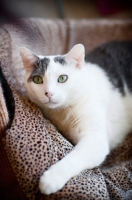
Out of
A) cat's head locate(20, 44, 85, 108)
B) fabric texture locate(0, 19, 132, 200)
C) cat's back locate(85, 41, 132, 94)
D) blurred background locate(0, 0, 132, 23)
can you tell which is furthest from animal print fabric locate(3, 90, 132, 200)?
blurred background locate(0, 0, 132, 23)

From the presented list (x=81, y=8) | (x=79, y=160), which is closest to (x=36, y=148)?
(x=79, y=160)

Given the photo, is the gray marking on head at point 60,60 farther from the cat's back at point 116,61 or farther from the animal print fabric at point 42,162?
the cat's back at point 116,61

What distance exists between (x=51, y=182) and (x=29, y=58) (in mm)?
533

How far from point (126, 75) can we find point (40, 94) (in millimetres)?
616

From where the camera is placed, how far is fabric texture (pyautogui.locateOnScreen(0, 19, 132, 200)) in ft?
3.11

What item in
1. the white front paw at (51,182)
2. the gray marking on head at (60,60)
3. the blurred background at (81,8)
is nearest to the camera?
the white front paw at (51,182)

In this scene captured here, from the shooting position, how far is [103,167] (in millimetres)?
1267

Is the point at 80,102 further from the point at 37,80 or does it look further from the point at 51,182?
the point at 51,182

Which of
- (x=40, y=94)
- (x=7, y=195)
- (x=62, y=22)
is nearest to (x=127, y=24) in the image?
(x=62, y=22)

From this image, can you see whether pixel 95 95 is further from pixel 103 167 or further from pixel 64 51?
pixel 64 51

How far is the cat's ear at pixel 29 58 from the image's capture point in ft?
3.54

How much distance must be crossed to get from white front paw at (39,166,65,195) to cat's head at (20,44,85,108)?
295 mm

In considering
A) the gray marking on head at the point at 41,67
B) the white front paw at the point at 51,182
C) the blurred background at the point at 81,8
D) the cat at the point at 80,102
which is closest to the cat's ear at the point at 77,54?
the cat at the point at 80,102

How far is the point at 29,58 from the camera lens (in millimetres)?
1106
